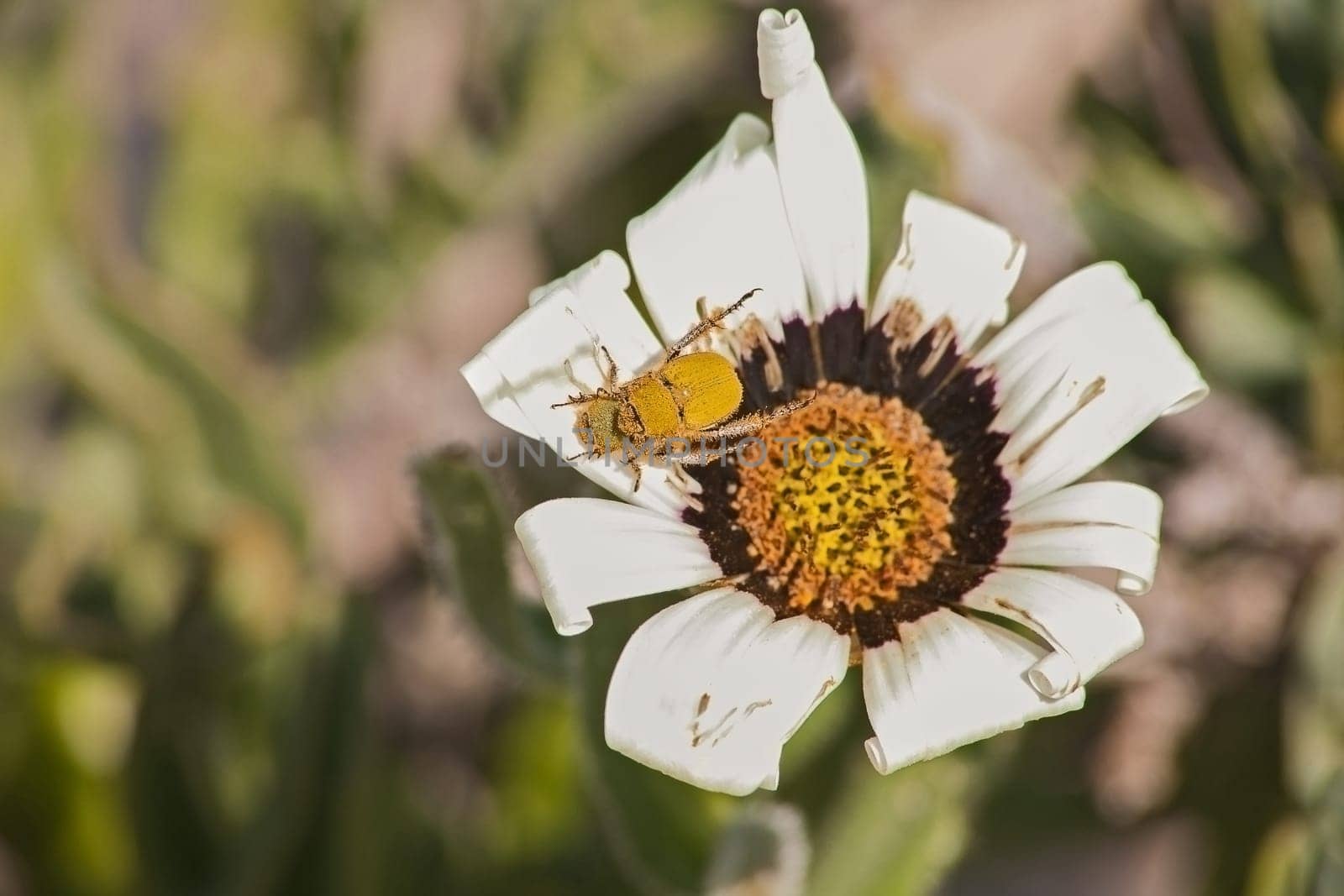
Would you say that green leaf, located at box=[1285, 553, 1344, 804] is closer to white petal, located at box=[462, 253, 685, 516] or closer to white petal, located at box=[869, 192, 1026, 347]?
white petal, located at box=[869, 192, 1026, 347]

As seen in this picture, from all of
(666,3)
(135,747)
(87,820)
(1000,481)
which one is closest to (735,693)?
(1000,481)

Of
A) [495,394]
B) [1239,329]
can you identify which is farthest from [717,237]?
[1239,329]

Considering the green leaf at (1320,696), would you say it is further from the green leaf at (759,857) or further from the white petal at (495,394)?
the white petal at (495,394)

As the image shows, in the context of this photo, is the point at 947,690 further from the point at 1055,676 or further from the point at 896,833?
the point at 896,833

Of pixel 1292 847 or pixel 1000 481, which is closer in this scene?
pixel 1000 481

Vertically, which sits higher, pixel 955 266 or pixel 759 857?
pixel 955 266

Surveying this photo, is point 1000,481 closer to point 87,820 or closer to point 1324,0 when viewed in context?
point 1324,0

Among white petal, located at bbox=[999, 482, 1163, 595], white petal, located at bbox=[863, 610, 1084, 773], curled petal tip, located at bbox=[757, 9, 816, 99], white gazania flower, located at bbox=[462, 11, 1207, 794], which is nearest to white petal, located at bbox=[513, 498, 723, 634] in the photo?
white gazania flower, located at bbox=[462, 11, 1207, 794]
